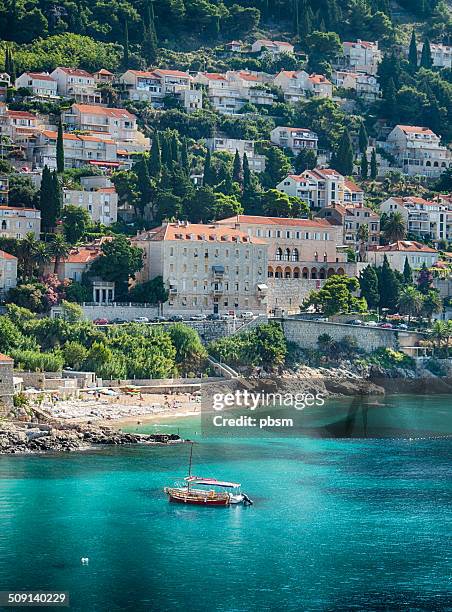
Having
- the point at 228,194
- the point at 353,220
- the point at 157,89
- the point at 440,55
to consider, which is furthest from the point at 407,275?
the point at 440,55

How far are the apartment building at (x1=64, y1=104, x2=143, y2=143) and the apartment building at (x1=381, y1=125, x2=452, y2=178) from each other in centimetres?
2153

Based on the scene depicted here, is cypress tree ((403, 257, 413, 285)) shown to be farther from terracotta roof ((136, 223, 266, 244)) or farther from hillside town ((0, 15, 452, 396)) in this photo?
terracotta roof ((136, 223, 266, 244))

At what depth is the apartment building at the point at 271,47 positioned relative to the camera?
138125 millimetres

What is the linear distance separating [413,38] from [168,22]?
71.5 ft

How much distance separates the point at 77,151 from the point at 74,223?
14378 millimetres

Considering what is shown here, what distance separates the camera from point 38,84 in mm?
116938

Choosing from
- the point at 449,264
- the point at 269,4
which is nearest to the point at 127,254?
the point at 449,264

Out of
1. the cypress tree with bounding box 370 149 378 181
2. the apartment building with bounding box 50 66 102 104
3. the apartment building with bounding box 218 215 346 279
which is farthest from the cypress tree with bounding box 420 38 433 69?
the apartment building with bounding box 218 215 346 279

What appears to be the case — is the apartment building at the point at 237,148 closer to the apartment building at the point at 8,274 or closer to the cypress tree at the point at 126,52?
the cypress tree at the point at 126,52

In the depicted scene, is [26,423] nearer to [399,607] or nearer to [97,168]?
[399,607]

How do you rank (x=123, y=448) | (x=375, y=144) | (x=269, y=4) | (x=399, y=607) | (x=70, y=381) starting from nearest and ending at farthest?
(x=399, y=607), (x=123, y=448), (x=70, y=381), (x=375, y=144), (x=269, y=4)

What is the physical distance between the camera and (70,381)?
261 feet

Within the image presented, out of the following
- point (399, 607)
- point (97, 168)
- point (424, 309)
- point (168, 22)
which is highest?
point (168, 22)

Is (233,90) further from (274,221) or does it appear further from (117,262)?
(117,262)
